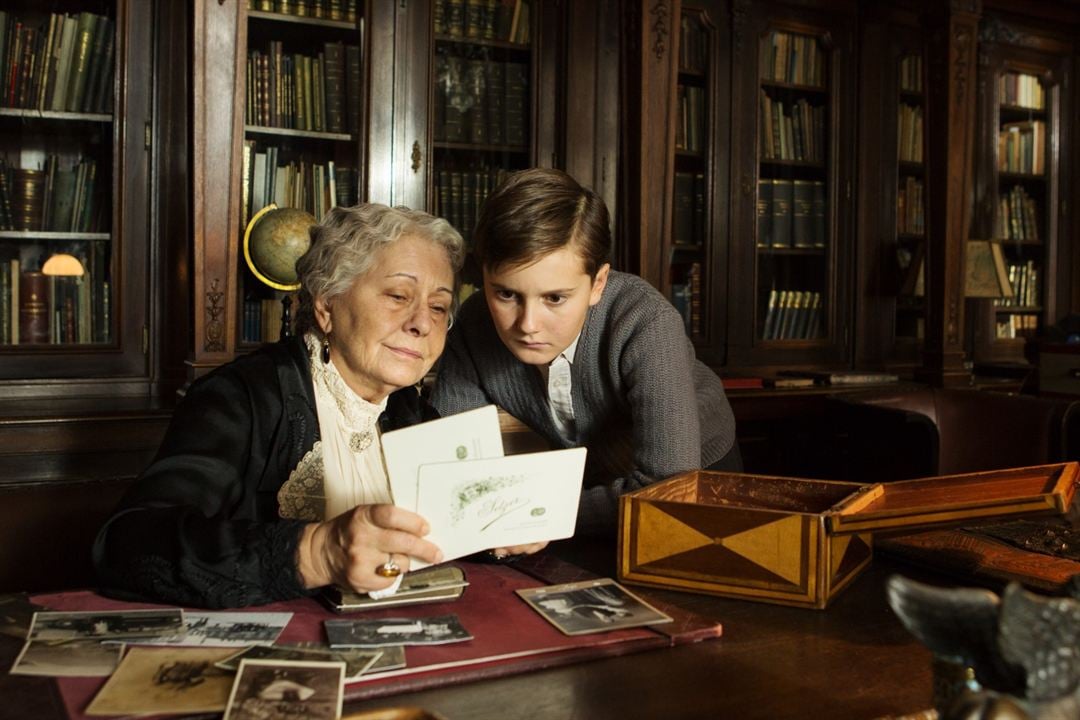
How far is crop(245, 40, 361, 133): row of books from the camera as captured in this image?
12.7 feet

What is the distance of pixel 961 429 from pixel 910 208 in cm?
235

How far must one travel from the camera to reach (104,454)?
350 cm

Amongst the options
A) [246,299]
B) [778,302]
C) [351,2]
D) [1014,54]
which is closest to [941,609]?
[246,299]

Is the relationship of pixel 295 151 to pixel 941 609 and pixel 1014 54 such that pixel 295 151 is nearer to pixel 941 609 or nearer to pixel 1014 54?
pixel 941 609

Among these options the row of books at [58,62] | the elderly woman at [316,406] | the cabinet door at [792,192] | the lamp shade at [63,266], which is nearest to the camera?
the elderly woman at [316,406]

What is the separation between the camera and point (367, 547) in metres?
1.38

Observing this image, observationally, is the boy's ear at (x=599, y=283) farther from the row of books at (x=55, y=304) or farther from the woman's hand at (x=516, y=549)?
the row of books at (x=55, y=304)

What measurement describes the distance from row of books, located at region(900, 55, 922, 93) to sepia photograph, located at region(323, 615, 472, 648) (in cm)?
475

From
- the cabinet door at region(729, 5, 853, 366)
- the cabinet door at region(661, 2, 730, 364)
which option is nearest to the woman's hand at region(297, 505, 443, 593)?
the cabinet door at region(661, 2, 730, 364)

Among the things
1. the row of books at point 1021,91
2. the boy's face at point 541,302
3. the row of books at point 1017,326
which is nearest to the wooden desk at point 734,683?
the boy's face at point 541,302

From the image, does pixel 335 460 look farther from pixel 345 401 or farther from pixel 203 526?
pixel 203 526

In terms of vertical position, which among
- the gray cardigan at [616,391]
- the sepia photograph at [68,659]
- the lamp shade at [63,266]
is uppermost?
the lamp shade at [63,266]

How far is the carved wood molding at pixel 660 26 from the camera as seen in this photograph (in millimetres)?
3914

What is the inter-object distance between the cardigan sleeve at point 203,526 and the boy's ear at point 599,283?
2.29 feet
